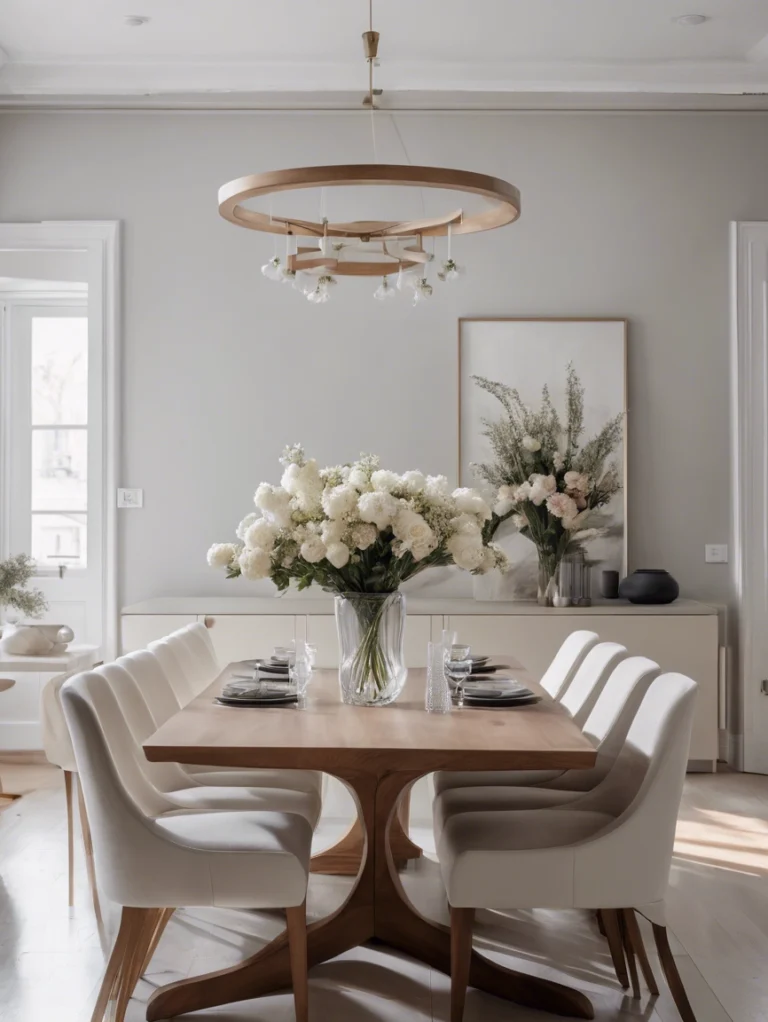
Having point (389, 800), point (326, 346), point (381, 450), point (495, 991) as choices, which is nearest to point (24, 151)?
point (326, 346)

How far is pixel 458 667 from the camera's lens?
2.95m

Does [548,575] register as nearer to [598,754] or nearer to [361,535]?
[598,754]

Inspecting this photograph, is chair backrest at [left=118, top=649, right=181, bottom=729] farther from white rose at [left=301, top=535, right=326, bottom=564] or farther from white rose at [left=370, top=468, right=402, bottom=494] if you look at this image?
white rose at [left=370, top=468, right=402, bottom=494]

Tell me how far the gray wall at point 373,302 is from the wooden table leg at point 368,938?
2.62m

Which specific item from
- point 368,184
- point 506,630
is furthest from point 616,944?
point 506,630

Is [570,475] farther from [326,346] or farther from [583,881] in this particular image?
[583,881]

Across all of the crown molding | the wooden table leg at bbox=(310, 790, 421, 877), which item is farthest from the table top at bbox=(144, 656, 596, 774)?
the crown molding

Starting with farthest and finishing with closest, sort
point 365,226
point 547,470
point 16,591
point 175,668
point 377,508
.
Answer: point 547,470 < point 16,591 < point 175,668 < point 365,226 < point 377,508

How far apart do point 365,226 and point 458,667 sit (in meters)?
1.30

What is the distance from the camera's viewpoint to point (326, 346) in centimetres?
537

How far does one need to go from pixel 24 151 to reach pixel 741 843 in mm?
4550

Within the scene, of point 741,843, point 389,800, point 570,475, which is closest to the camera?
point 389,800

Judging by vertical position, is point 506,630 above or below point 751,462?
below

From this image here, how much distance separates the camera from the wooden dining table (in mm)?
2346
